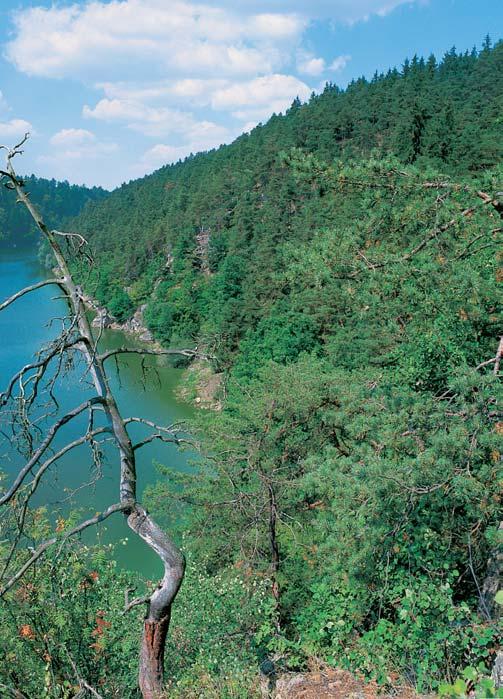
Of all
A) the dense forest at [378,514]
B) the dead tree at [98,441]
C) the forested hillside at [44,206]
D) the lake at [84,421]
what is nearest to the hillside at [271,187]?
the lake at [84,421]

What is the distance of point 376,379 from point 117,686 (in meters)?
4.24

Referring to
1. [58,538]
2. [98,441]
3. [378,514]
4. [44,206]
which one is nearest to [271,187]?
[378,514]

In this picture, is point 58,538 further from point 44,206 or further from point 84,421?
point 44,206

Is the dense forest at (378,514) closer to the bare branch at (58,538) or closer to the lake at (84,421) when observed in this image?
the bare branch at (58,538)

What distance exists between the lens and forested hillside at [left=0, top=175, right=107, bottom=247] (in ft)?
321

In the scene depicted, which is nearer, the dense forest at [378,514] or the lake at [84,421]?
the dense forest at [378,514]

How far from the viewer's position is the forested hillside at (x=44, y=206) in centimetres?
9781

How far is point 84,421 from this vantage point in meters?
24.1

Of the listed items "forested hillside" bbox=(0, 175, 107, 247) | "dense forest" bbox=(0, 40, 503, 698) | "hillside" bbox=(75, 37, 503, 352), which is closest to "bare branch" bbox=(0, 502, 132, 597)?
"dense forest" bbox=(0, 40, 503, 698)

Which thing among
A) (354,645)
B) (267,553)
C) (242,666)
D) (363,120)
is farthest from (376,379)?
(363,120)

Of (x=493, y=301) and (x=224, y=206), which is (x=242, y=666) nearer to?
(x=493, y=301)

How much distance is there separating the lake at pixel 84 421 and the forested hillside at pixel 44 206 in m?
→ 47.3

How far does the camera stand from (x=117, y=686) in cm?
537

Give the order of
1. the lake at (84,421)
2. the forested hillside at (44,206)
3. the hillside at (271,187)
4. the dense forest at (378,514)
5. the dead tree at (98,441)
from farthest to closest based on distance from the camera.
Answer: the forested hillside at (44,206), the hillside at (271,187), the lake at (84,421), the dense forest at (378,514), the dead tree at (98,441)
